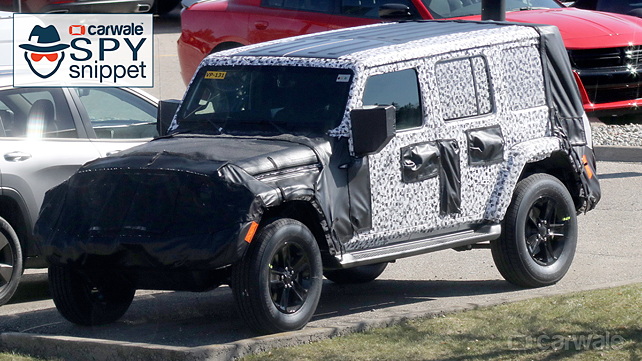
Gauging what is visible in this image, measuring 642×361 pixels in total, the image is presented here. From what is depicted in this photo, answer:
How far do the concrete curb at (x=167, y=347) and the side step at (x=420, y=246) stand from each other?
0.43 meters

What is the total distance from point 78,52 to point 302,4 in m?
3.25

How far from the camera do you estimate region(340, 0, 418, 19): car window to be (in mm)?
13719

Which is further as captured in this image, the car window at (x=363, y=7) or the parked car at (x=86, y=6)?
the parked car at (x=86, y=6)

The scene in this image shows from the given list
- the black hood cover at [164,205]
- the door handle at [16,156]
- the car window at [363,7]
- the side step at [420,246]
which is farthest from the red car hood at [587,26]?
the black hood cover at [164,205]

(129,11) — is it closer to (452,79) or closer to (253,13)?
(253,13)

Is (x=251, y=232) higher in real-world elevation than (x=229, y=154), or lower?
lower

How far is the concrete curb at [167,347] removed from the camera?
6.17 metres

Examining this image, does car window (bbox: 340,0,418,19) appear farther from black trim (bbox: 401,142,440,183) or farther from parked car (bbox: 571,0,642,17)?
black trim (bbox: 401,142,440,183)

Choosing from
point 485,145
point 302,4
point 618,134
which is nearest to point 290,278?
point 485,145

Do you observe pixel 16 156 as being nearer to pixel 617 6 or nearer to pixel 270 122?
pixel 270 122

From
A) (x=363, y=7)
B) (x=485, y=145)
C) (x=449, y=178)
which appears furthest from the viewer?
(x=363, y=7)

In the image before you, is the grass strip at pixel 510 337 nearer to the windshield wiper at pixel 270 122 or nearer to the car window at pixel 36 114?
the windshield wiper at pixel 270 122

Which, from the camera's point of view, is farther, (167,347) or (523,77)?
(523,77)

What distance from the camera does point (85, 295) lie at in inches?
283
